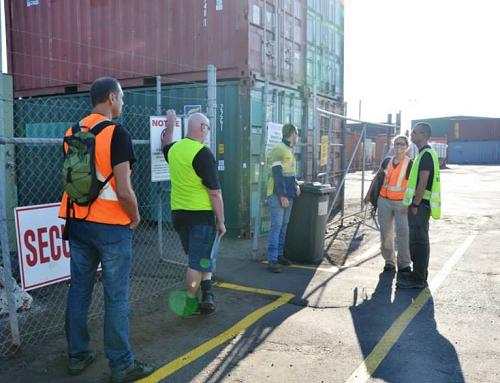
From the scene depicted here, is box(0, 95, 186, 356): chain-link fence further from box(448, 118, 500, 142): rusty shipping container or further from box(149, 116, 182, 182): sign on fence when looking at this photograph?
box(448, 118, 500, 142): rusty shipping container

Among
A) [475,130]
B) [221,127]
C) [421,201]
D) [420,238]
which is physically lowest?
[420,238]

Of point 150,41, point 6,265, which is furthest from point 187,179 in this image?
point 150,41

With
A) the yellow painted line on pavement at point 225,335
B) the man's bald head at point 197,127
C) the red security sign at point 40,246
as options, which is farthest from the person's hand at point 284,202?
the red security sign at point 40,246

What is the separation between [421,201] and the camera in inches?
223

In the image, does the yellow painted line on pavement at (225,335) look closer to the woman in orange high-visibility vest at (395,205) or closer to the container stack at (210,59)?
the woman in orange high-visibility vest at (395,205)

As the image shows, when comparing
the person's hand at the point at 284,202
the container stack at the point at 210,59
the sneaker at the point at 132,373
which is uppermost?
the container stack at the point at 210,59

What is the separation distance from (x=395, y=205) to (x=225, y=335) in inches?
124

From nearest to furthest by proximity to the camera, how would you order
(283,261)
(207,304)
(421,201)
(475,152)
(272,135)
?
(207,304) → (421,201) → (283,261) → (272,135) → (475,152)

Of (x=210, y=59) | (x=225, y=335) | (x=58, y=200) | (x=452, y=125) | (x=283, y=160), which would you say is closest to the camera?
(x=225, y=335)

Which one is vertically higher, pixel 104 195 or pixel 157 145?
pixel 157 145

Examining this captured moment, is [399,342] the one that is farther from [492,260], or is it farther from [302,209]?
[492,260]

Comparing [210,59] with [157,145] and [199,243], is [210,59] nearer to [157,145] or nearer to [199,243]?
[157,145]

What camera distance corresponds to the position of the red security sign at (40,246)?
390cm

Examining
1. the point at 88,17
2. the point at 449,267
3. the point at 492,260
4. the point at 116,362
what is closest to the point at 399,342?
the point at 116,362
